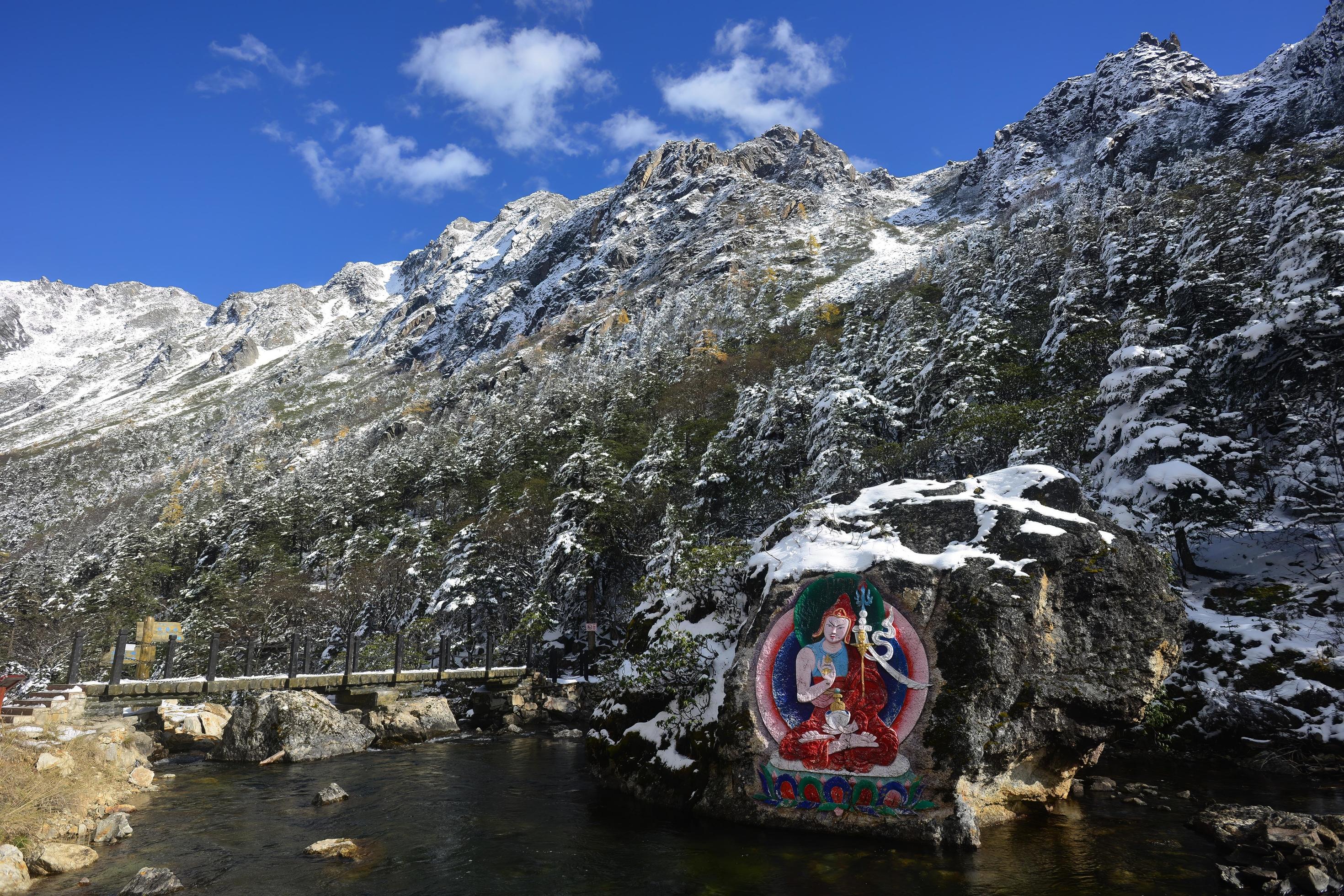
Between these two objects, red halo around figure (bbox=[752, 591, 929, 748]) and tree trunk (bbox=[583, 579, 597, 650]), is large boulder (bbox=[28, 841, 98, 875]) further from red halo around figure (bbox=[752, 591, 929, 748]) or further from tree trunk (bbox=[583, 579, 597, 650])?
tree trunk (bbox=[583, 579, 597, 650])

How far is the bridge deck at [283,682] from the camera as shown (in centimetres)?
2123

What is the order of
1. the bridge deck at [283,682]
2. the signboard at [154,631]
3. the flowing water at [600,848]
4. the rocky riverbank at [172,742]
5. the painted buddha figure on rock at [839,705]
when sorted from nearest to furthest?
the flowing water at [600,848] → the rocky riverbank at [172,742] → the painted buddha figure on rock at [839,705] → the bridge deck at [283,682] → the signboard at [154,631]

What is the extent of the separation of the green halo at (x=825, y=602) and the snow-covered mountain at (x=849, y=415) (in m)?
3.92

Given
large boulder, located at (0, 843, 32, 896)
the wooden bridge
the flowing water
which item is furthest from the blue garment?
the wooden bridge

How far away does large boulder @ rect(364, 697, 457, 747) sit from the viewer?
2158cm

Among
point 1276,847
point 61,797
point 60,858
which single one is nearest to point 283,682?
point 61,797

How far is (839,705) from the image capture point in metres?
9.98

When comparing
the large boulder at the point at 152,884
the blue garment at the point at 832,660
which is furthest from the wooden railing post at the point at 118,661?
the blue garment at the point at 832,660

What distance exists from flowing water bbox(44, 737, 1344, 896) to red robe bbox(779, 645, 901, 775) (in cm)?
106

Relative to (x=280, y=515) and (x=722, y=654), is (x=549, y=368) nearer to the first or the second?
(x=280, y=515)

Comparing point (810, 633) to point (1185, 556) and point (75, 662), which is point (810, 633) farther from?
point (75, 662)

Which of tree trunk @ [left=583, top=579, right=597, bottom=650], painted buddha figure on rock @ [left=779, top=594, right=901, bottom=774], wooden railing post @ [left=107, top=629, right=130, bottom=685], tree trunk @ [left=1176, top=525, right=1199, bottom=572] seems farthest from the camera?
tree trunk @ [left=583, top=579, right=597, bottom=650]

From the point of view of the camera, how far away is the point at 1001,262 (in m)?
60.1

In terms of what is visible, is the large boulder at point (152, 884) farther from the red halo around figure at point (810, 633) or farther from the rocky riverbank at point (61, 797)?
the red halo around figure at point (810, 633)
